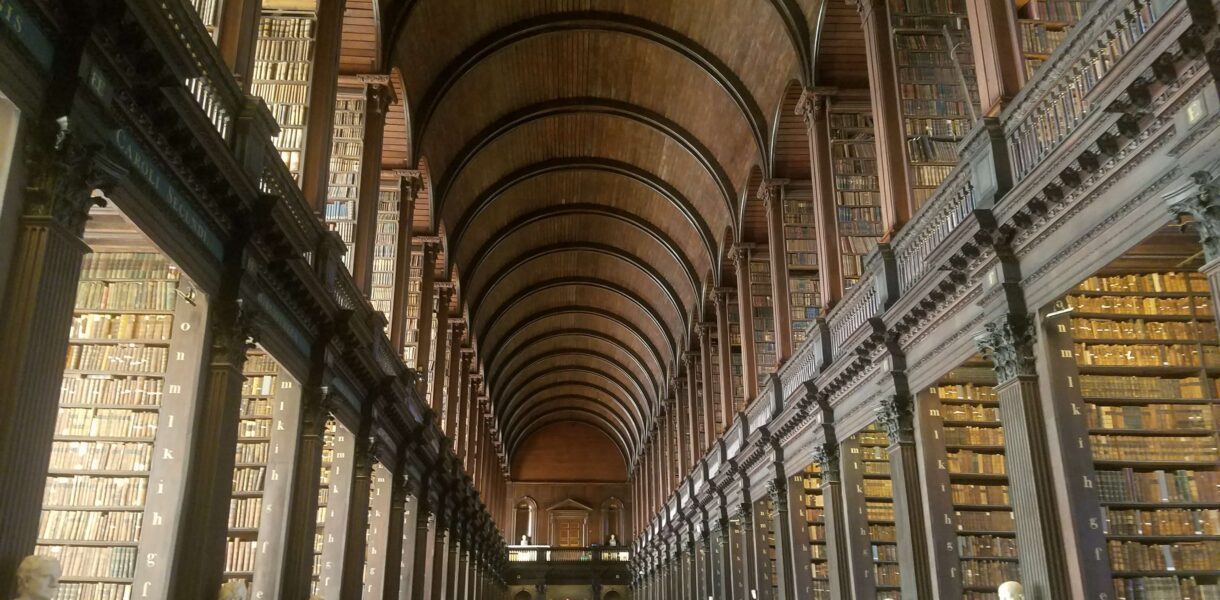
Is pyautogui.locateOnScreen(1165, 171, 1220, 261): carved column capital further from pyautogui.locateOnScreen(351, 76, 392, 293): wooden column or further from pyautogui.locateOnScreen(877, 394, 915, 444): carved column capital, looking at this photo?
pyautogui.locateOnScreen(351, 76, 392, 293): wooden column

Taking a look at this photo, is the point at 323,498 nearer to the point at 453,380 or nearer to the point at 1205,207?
the point at 453,380

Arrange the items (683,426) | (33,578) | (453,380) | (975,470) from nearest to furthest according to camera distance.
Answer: (33,578) → (975,470) → (453,380) → (683,426)

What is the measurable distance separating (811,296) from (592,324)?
18444 mm

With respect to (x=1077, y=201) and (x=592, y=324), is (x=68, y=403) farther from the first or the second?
(x=592, y=324)

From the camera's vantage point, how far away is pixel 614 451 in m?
44.2

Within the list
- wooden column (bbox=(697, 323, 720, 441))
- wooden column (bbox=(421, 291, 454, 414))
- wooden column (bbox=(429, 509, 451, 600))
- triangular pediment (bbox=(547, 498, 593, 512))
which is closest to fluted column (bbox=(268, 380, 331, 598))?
wooden column (bbox=(421, 291, 454, 414))

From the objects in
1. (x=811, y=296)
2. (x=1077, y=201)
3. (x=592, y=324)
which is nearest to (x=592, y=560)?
(x=592, y=324)

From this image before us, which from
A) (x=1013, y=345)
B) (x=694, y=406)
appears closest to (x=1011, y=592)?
(x=1013, y=345)

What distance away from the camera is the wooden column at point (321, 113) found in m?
9.65

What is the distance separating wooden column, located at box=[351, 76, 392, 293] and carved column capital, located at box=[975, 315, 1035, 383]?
7.41 metres

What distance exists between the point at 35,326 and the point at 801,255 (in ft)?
39.1

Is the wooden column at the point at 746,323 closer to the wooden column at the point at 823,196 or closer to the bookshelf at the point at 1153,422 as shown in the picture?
the wooden column at the point at 823,196

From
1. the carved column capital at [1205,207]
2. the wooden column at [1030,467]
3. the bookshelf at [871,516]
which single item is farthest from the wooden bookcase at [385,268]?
the carved column capital at [1205,207]

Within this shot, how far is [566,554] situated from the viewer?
38781mm
